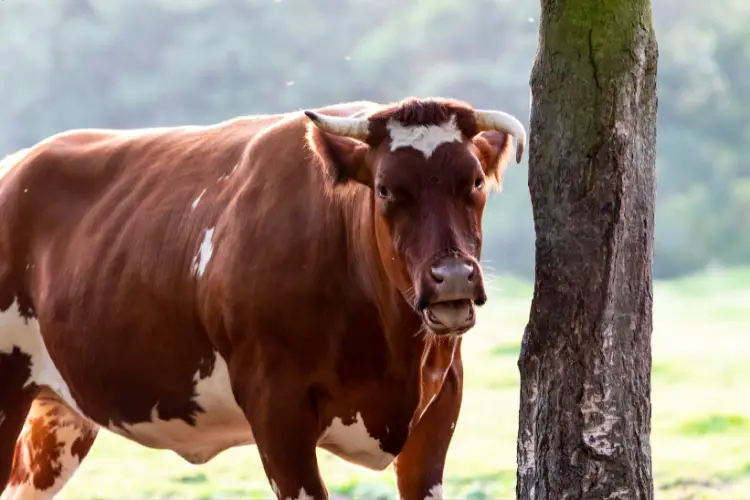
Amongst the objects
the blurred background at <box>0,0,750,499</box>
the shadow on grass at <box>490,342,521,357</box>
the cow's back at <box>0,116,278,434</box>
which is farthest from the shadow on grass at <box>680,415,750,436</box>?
the cow's back at <box>0,116,278,434</box>

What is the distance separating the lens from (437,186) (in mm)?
4141

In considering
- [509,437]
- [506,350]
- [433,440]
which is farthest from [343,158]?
[506,350]

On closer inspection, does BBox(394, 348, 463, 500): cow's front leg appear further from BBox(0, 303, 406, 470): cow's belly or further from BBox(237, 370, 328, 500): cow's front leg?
BBox(237, 370, 328, 500): cow's front leg

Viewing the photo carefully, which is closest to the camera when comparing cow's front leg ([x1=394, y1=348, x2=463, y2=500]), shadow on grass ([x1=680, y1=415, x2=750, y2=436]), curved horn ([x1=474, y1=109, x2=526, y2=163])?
curved horn ([x1=474, y1=109, x2=526, y2=163])

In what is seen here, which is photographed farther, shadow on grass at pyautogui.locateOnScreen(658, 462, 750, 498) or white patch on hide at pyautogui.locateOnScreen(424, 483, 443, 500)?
shadow on grass at pyautogui.locateOnScreen(658, 462, 750, 498)

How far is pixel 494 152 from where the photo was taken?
4504mm

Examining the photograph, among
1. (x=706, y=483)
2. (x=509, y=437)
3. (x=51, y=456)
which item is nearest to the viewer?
(x=51, y=456)

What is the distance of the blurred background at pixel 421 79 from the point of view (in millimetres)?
16688

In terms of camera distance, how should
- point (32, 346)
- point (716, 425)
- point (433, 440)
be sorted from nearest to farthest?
point (433, 440), point (32, 346), point (716, 425)

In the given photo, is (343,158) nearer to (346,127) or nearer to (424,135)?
(346,127)

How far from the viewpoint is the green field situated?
8305 mm

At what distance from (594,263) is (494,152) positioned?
29.4 inches

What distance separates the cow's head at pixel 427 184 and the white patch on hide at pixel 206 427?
3.06ft

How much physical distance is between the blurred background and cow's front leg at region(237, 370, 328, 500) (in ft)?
33.3
